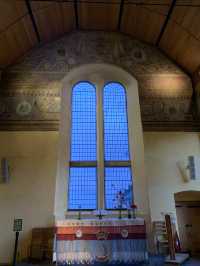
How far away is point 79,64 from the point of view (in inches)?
358

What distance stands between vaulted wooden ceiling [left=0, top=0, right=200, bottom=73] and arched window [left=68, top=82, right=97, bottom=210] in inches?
93.7

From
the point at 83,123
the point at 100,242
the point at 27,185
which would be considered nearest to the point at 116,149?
the point at 83,123

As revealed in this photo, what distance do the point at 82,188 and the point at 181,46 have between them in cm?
597

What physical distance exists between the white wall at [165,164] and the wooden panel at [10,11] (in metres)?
5.54

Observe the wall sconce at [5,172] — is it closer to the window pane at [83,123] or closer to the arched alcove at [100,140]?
the arched alcove at [100,140]

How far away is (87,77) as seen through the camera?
930 centimetres

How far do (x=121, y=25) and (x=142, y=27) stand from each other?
87cm

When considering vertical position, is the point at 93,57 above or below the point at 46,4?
below

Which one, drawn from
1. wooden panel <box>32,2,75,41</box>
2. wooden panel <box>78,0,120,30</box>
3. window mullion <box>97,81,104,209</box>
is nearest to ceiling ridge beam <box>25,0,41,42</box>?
wooden panel <box>32,2,75,41</box>

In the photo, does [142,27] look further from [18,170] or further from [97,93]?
[18,170]

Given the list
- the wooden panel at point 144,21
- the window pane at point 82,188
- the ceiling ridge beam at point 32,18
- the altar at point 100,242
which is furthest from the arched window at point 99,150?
the ceiling ridge beam at point 32,18

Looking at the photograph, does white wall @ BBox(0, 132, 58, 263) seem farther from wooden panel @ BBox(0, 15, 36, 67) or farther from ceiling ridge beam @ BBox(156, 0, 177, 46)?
ceiling ridge beam @ BBox(156, 0, 177, 46)

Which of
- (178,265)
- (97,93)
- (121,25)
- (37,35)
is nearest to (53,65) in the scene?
(37,35)

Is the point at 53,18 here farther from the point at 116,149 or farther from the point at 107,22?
the point at 116,149
